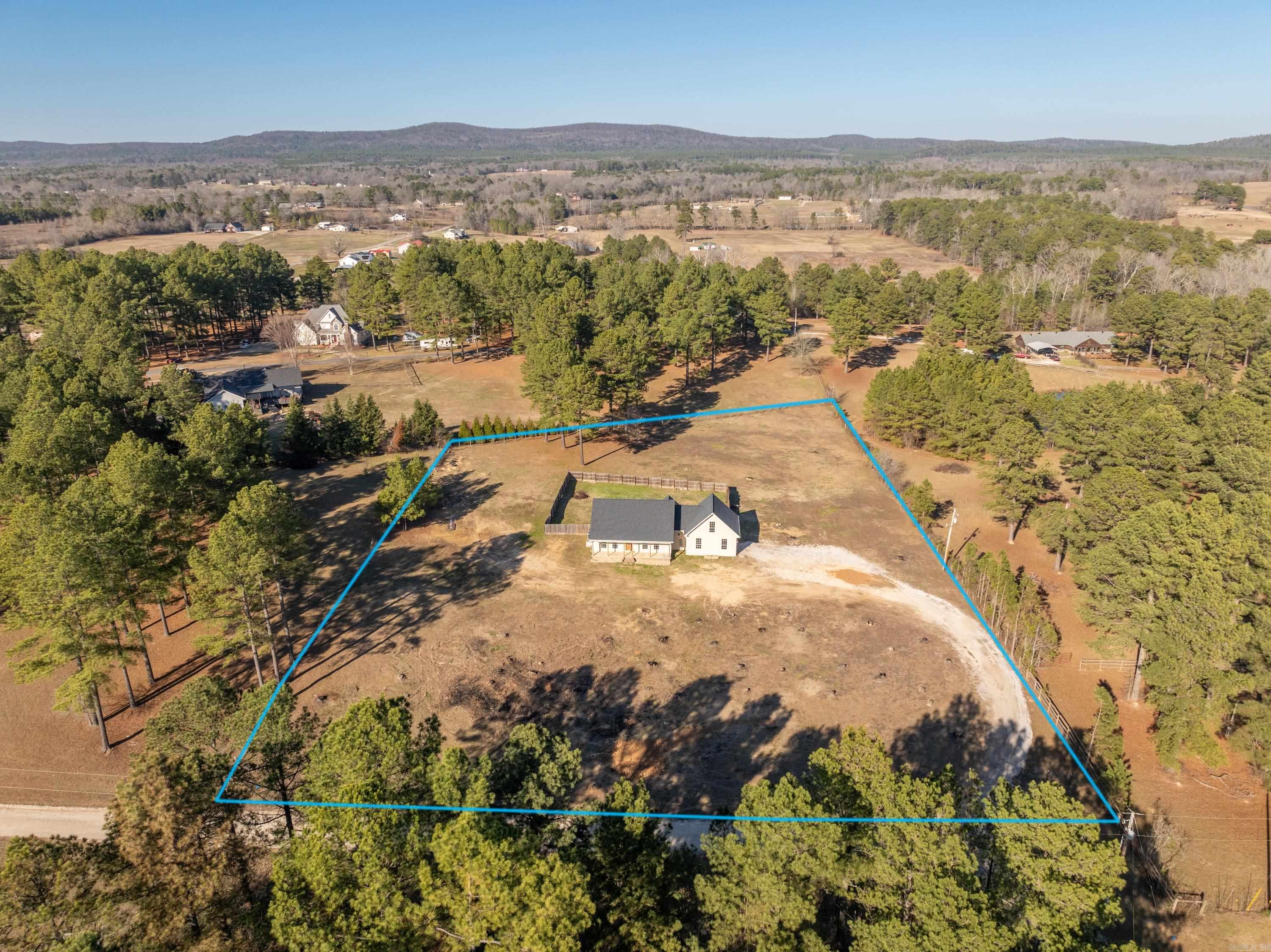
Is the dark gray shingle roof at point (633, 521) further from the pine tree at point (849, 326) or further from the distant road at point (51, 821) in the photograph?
the pine tree at point (849, 326)

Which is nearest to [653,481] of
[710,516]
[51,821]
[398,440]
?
[710,516]

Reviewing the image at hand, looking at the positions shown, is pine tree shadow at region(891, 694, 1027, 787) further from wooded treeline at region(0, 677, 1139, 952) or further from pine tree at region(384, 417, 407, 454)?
pine tree at region(384, 417, 407, 454)

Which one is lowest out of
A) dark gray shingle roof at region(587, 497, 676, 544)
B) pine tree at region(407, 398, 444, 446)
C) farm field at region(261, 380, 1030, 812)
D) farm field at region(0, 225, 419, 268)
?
farm field at region(261, 380, 1030, 812)

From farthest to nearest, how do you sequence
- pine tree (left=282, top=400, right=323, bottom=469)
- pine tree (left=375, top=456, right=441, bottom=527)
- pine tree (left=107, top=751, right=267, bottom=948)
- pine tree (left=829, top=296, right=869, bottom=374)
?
pine tree (left=829, top=296, right=869, bottom=374)
pine tree (left=282, top=400, right=323, bottom=469)
pine tree (left=375, top=456, right=441, bottom=527)
pine tree (left=107, top=751, right=267, bottom=948)

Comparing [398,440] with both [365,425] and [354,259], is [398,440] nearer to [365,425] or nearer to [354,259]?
[365,425]

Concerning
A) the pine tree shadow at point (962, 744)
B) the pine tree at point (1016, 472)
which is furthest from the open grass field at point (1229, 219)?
the pine tree shadow at point (962, 744)

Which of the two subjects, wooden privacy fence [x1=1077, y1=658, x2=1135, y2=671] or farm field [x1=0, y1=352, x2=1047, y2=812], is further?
wooden privacy fence [x1=1077, y1=658, x2=1135, y2=671]

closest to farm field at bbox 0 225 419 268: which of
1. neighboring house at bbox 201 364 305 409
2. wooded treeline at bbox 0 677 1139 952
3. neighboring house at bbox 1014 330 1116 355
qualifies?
neighboring house at bbox 201 364 305 409
